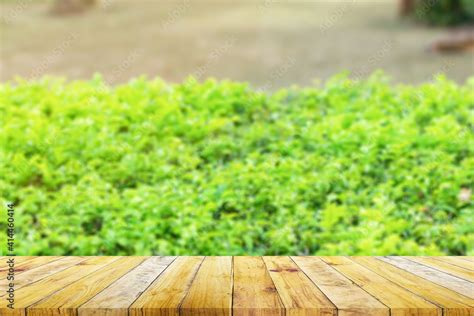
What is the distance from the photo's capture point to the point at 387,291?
1.97 meters

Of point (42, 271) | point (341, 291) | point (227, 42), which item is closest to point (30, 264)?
point (42, 271)

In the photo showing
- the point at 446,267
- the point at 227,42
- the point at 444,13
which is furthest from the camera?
the point at 444,13

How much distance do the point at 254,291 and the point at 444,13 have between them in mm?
11342

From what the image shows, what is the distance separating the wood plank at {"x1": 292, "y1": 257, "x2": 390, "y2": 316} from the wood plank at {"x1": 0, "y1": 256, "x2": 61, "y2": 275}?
3.07 feet

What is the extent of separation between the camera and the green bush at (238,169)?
3.79 metres

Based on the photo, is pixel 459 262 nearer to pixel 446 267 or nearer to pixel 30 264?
pixel 446 267

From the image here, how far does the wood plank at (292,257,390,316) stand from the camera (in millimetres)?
1760

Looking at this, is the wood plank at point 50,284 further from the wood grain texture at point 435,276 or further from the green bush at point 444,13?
the green bush at point 444,13

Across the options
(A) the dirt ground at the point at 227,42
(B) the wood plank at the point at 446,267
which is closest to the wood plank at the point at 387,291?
(B) the wood plank at the point at 446,267

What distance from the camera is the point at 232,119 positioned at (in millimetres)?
5168

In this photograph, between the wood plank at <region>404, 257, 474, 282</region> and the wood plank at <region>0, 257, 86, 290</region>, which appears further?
the wood plank at <region>404, 257, 474, 282</region>

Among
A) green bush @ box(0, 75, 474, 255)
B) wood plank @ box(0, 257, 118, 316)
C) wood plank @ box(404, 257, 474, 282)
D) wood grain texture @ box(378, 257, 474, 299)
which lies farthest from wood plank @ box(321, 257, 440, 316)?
green bush @ box(0, 75, 474, 255)

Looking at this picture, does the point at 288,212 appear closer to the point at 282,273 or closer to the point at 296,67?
the point at 282,273

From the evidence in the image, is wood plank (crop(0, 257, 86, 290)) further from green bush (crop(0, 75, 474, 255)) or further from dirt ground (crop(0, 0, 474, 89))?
dirt ground (crop(0, 0, 474, 89))
